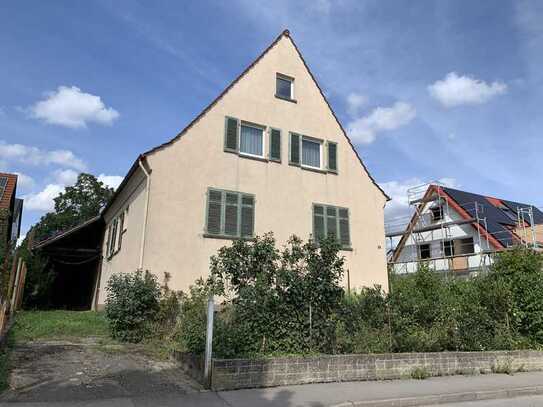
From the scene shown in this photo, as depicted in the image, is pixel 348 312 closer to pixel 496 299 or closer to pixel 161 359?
pixel 161 359

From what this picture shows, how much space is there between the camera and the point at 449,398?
26.7 ft

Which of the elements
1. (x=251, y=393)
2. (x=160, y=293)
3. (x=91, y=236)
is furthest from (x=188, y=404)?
(x=91, y=236)

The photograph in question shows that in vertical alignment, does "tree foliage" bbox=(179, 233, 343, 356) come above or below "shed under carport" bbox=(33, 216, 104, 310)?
below

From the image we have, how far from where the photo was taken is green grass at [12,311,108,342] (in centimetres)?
1090

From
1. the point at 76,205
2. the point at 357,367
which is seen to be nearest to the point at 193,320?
the point at 357,367

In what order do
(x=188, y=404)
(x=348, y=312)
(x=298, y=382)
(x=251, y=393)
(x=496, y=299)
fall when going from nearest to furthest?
(x=188, y=404) → (x=251, y=393) → (x=298, y=382) → (x=348, y=312) → (x=496, y=299)

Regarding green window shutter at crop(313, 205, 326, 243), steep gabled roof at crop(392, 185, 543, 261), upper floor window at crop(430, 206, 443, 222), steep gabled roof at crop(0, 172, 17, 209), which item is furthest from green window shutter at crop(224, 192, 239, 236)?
upper floor window at crop(430, 206, 443, 222)

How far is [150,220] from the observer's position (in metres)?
13.6

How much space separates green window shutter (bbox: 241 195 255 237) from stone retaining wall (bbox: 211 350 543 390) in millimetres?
7049

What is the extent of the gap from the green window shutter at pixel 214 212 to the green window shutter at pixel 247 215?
0.87m

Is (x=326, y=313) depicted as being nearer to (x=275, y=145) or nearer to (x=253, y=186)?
(x=253, y=186)

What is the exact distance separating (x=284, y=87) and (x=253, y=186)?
461 cm

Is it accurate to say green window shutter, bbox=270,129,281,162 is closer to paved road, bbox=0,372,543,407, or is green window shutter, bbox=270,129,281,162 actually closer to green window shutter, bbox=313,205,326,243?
green window shutter, bbox=313,205,326,243

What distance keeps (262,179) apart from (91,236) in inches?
453
